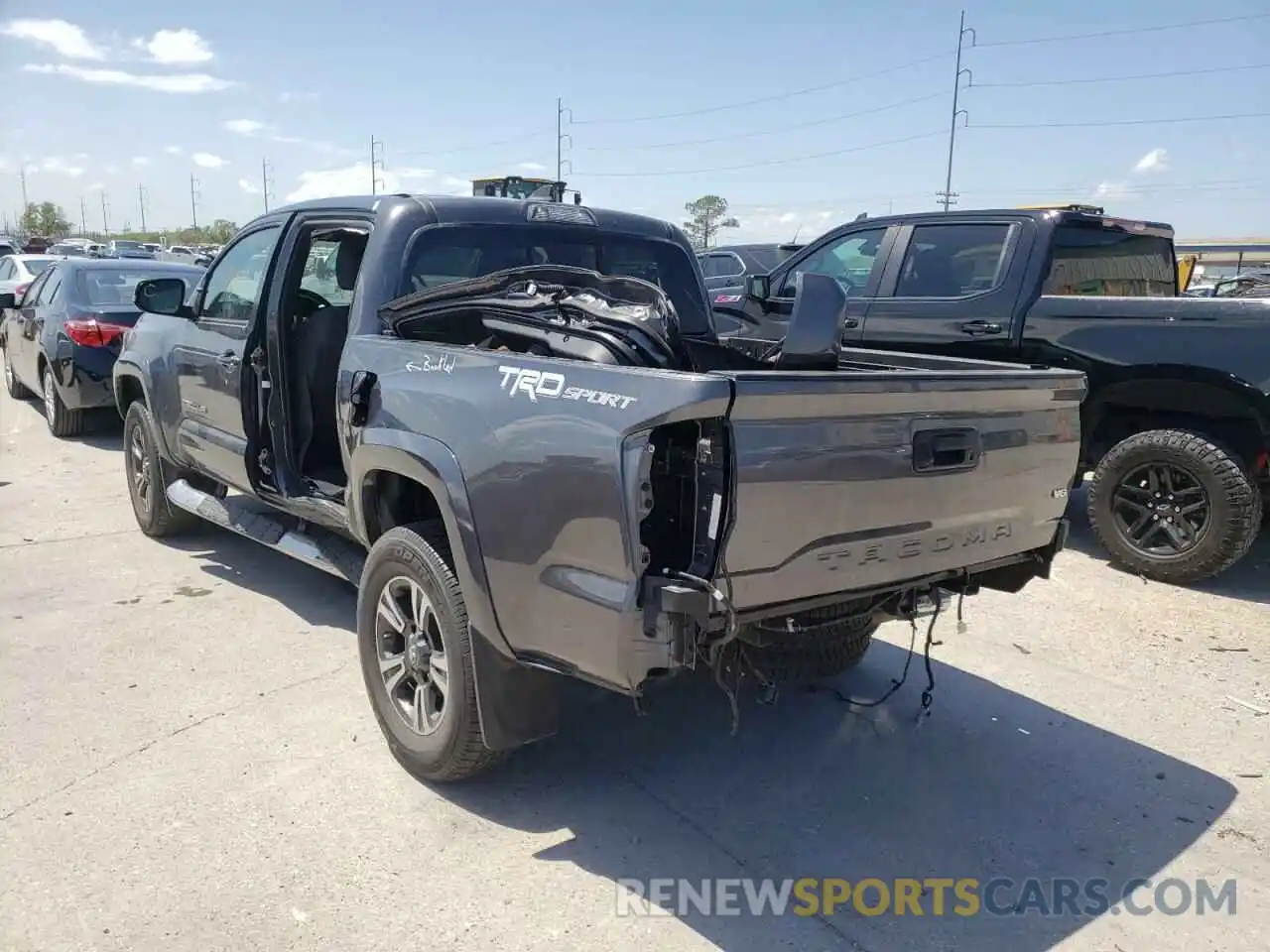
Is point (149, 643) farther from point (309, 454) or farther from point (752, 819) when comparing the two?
point (752, 819)

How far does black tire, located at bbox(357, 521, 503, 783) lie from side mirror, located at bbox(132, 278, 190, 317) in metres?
2.71

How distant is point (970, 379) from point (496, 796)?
208cm

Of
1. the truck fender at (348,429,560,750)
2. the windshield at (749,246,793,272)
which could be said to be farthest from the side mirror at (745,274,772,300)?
the windshield at (749,246,793,272)

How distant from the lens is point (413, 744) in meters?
3.48

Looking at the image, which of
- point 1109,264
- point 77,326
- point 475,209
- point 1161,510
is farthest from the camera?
point 77,326

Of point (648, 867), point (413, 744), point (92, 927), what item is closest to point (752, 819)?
point (648, 867)

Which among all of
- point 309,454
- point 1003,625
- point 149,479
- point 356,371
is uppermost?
point 356,371

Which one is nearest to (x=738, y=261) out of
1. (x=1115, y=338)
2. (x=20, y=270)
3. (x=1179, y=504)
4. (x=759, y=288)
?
(x=759, y=288)

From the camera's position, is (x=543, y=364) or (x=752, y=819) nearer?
(x=543, y=364)

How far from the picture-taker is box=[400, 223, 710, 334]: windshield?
411cm

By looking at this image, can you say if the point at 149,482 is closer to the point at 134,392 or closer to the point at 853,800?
the point at 134,392

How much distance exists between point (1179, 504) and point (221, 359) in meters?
5.40

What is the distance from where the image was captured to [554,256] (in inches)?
176

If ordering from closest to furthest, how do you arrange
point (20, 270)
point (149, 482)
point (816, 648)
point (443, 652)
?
point (443, 652) < point (816, 648) < point (149, 482) < point (20, 270)
